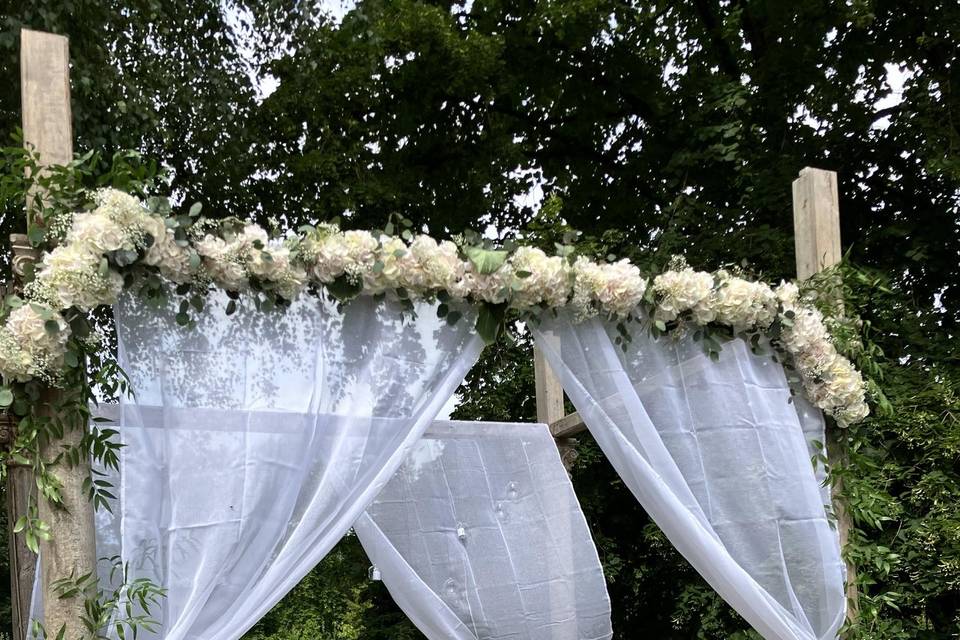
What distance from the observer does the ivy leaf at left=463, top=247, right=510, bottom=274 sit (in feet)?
9.26

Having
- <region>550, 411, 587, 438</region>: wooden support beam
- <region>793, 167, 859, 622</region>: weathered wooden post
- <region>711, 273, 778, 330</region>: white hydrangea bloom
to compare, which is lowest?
<region>550, 411, 587, 438</region>: wooden support beam

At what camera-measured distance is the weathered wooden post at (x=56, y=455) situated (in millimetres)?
2369

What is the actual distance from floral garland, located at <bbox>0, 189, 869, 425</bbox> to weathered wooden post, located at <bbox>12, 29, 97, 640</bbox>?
177 millimetres

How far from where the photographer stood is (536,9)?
720 centimetres

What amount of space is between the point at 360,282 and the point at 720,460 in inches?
52.1

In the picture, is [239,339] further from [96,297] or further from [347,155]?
[347,155]

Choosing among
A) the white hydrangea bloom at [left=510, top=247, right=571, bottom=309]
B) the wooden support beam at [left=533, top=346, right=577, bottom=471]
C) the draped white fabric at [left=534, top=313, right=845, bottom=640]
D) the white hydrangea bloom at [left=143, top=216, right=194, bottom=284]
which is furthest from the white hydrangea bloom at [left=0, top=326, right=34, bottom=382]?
the wooden support beam at [left=533, top=346, right=577, bottom=471]

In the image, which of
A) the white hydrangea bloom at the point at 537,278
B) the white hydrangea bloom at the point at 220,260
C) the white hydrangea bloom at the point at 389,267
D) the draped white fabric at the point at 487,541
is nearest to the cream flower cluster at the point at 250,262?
the white hydrangea bloom at the point at 220,260

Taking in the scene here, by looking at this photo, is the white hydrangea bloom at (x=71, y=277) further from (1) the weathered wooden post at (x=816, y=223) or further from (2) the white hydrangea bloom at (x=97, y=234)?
(1) the weathered wooden post at (x=816, y=223)

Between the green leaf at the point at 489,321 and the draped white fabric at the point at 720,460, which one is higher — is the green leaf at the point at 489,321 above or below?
above

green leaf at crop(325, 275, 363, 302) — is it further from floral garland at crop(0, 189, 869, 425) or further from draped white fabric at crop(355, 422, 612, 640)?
draped white fabric at crop(355, 422, 612, 640)

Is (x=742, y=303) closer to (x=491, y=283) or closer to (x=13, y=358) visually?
(x=491, y=283)

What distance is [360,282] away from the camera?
274 centimetres

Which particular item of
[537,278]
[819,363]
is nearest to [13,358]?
[537,278]
